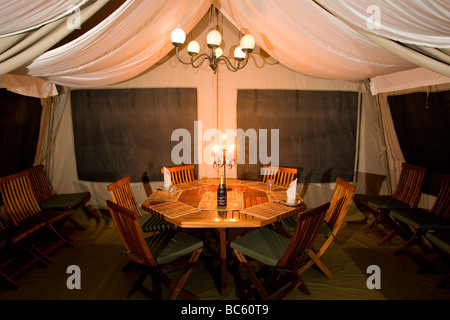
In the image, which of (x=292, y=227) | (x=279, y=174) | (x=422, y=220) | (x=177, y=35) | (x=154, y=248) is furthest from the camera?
(x=279, y=174)

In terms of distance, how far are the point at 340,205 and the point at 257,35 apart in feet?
7.90

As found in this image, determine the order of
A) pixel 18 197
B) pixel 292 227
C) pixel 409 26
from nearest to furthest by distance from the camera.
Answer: pixel 409 26
pixel 292 227
pixel 18 197

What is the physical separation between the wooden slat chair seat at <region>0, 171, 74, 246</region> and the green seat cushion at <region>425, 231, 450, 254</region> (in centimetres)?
408

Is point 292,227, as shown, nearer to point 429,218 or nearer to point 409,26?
point 429,218

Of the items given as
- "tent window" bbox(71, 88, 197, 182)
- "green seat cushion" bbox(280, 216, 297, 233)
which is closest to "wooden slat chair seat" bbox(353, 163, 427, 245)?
"green seat cushion" bbox(280, 216, 297, 233)

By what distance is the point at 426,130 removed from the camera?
3588 millimetres

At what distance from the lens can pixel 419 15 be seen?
1555mm

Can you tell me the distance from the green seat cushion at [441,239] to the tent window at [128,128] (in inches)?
128

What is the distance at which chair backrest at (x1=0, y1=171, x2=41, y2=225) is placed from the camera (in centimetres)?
310

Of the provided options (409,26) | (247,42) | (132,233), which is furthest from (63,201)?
(409,26)

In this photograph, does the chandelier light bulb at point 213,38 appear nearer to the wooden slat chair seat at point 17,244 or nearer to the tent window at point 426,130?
the wooden slat chair seat at point 17,244

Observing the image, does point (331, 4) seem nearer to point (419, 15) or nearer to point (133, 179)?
point (419, 15)
